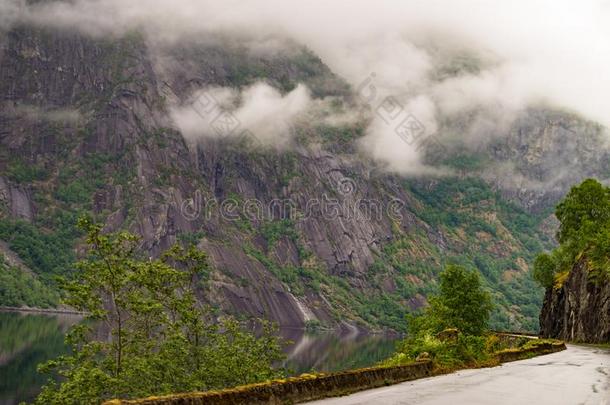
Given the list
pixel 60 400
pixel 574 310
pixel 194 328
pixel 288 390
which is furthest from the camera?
pixel 574 310

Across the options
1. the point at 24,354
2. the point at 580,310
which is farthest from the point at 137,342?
the point at 24,354

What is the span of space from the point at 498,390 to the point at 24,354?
133295mm

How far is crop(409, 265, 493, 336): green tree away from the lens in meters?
64.4

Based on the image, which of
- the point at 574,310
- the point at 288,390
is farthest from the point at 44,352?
the point at 288,390

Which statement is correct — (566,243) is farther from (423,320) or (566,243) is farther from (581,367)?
(581,367)

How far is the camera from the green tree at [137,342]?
4262cm

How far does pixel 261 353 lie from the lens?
5938 centimetres

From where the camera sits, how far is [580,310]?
8462cm

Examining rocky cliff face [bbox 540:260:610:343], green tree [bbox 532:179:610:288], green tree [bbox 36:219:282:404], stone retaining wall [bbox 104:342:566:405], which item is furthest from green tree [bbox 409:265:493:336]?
stone retaining wall [bbox 104:342:566:405]

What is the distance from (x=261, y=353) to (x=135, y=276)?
16009 mm

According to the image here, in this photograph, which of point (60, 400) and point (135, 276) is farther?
point (135, 276)

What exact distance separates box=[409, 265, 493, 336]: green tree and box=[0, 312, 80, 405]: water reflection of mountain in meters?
61.1

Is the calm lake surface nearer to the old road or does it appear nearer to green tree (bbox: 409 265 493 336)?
green tree (bbox: 409 265 493 336)

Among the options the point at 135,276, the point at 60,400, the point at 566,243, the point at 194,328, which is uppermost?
the point at 566,243
